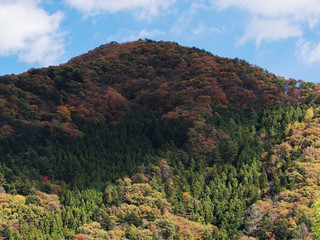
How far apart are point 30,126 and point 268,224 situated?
185 ft

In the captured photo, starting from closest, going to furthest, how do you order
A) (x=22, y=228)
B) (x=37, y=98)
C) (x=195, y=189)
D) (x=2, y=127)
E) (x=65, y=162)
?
(x=22, y=228)
(x=195, y=189)
(x=65, y=162)
(x=2, y=127)
(x=37, y=98)

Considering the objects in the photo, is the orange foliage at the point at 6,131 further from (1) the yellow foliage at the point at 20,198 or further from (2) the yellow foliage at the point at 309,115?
(2) the yellow foliage at the point at 309,115

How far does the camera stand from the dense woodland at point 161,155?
228ft

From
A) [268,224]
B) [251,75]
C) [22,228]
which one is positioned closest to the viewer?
[22,228]

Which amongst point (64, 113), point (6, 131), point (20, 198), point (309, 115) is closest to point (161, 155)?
point (20, 198)

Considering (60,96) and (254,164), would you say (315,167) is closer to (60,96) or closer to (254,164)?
A: (254,164)

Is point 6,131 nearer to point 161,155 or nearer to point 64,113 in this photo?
point 64,113

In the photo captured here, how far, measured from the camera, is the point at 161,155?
296 feet

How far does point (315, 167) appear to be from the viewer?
8094 cm

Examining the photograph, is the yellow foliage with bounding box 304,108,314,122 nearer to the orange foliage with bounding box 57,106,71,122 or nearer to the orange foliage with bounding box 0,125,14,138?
the orange foliage with bounding box 57,106,71,122

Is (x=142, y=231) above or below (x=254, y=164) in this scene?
below

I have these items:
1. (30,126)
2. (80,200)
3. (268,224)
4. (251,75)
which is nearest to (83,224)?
(80,200)

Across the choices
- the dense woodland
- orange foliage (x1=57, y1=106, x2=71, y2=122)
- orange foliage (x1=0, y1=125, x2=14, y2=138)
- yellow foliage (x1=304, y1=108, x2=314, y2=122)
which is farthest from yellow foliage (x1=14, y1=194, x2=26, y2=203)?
yellow foliage (x1=304, y1=108, x2=314, y2=122)

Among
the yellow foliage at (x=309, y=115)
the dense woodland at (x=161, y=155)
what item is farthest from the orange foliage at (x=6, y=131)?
the yellow foliage at (x=309, y=115)
